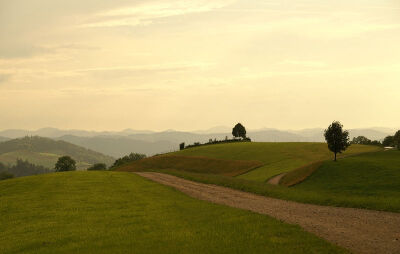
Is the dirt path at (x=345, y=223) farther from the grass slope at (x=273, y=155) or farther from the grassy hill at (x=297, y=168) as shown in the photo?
the grass slope at (x=273, y=155)

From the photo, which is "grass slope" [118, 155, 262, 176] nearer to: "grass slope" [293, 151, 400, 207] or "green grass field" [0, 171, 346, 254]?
"grass slope" [293, 151, 400, 207]

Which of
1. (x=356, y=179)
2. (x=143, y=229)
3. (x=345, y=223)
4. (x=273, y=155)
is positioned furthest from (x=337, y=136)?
(x=143, y=229)

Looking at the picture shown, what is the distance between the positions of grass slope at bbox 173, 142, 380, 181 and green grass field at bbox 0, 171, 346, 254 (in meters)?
40.1

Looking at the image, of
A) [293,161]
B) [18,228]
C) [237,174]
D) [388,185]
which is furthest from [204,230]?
[293,161]

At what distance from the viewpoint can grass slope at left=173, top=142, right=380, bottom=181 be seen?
270ft

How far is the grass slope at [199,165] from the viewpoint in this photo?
96500mm

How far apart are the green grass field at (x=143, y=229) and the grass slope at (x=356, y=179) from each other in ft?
63.1

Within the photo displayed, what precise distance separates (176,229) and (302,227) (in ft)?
25.9

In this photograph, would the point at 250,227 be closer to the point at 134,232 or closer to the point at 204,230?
the point at 204,230

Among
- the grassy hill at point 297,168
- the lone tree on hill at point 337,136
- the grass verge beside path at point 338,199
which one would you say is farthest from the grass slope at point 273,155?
the grass verge beside path at point 338,199

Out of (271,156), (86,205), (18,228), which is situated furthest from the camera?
(271,156)

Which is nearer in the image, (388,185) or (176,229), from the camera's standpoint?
(176,229)

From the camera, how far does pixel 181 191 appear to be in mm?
48438

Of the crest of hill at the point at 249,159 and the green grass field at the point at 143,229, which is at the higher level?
the crest of hill at the point at 249,159
